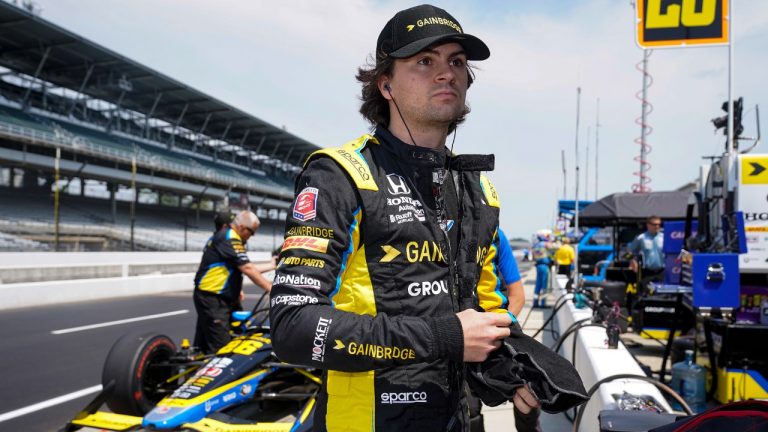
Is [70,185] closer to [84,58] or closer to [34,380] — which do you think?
[84,58]

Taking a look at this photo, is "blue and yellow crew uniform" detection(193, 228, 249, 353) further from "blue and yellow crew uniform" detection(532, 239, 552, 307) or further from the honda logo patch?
"blue and yellow crew uniform" detection(532, 239, 552, 307)

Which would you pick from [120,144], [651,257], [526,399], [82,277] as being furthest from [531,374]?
[120,144]

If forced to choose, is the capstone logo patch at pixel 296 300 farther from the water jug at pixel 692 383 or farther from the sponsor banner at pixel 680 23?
the sponsor banner at pixel 680 23

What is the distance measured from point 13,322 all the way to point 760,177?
1034 cm

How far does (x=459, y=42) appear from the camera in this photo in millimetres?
1547

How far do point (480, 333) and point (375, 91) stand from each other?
86 cm

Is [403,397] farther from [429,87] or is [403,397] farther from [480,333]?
[429,87]

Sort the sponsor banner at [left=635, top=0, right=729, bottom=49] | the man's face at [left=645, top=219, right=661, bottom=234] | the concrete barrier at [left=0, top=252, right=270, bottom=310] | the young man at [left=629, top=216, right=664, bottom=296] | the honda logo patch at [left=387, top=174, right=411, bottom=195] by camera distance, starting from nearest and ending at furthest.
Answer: the honda logo patch at [left=387, top=174, right=411, bottom=195] → the sponsor banner at [left=635, top=0, right=729, bottom=49] → the young man at [left=629, top=216, right=664, bottom=296] → the man's face at [left=645, top=219, right=661, bottom=234] → the concrete barrier at [left=0, top=252, right=270, bottom=310]

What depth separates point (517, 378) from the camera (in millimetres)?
1253

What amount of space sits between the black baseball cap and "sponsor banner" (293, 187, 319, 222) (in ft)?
1.43

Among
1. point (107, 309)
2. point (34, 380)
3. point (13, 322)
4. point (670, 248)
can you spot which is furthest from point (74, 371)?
point (670, 248)

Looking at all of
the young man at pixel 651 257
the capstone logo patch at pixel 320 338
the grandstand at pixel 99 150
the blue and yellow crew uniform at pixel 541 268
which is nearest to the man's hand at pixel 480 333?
the capstone logo patch at pixel 320 338

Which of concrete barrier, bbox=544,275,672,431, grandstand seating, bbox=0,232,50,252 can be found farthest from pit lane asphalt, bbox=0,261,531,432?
grandstand seating, bbox=0,232,50,252

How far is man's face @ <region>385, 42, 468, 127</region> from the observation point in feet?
4.90
